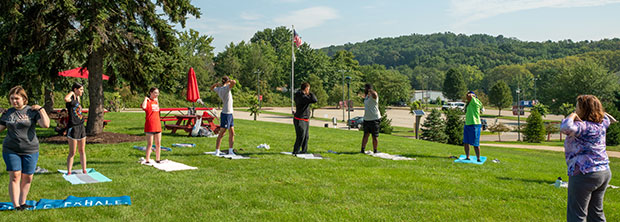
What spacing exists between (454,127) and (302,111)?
725 inches

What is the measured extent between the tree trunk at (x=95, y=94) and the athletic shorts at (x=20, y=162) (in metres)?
8.73

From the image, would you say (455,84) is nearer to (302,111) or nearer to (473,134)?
(473,134)

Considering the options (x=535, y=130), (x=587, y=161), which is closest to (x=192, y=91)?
(x=587, y=161)


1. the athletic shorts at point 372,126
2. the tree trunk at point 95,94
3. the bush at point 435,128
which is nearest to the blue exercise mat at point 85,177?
the tree trunk at point 95,94

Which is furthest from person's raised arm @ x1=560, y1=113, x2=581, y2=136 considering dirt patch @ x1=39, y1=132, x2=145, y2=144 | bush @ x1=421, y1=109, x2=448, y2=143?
bush @ x1=421, y1=109, x2=448, y2=143

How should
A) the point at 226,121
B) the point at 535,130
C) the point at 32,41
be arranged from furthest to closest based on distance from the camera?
1. the point at 535,130
2. the point at 32,41
3. the point at 226,121

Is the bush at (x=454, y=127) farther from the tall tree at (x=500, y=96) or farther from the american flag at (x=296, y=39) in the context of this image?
the tall tree at (x=500, y=96)

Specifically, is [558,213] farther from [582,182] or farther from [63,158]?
[63,158]

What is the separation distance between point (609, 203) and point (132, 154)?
989 centimetres

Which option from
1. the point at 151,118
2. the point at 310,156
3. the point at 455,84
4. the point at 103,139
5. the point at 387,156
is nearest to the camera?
the point at 151,118

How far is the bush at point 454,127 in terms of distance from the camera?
26109 millimetres

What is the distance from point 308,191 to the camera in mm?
6641

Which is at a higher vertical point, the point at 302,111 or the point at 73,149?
the point at 302,111

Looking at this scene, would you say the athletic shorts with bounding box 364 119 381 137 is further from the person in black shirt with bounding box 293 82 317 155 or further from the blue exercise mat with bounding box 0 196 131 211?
the blue exercise mat with bounding box 0 196 131 211
